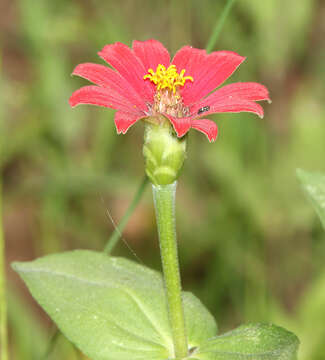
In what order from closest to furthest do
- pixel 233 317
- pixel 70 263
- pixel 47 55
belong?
pixel 70 263
pixel 233 317
pixel 47 55

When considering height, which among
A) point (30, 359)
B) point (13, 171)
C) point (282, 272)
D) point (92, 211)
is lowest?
point (30, 359)

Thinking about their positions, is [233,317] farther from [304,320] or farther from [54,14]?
[54,14]

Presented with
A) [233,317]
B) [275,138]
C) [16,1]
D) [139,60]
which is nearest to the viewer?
[139,60]

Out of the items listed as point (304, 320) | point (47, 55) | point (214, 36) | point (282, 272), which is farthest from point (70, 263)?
point (47, 55)

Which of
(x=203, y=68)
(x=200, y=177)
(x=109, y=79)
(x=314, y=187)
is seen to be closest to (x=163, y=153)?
(x=109, y=79)

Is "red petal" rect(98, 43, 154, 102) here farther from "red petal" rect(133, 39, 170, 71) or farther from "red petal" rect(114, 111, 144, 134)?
"red petal" rect(114, 111, 144, 134)

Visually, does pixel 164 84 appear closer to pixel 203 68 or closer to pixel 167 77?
pixel 167 77

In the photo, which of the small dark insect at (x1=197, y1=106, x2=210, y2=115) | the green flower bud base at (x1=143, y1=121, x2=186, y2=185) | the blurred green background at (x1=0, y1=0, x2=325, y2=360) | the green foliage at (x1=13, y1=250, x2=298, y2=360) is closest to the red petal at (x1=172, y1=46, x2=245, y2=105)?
the small dark insect at (x1=197, y1=106, x2=210, y2=115)
